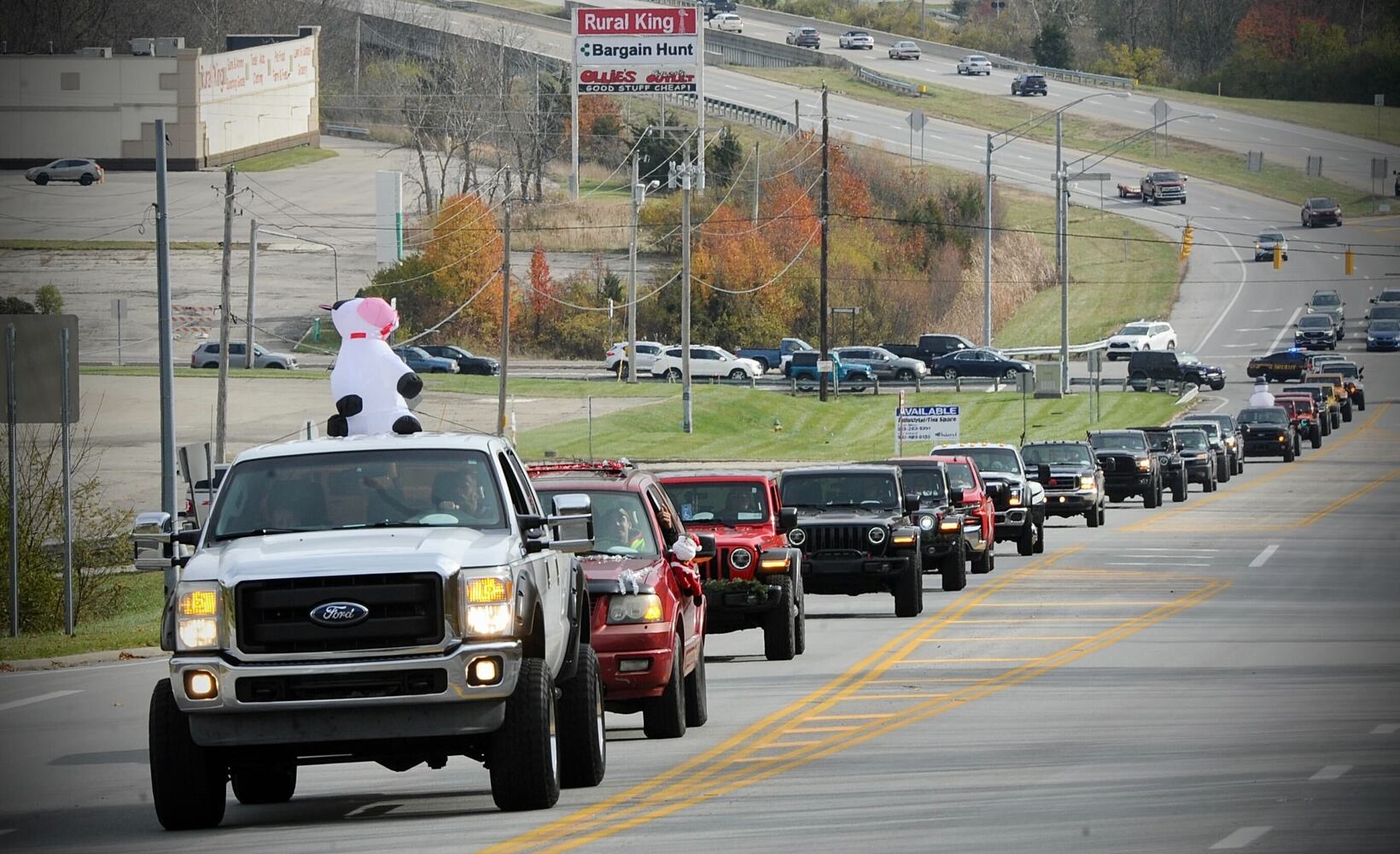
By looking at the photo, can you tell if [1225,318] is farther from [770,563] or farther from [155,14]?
[770,563]

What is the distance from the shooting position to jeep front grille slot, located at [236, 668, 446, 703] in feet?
36.5

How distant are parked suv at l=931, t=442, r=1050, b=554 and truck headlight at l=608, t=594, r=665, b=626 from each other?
2241 cm

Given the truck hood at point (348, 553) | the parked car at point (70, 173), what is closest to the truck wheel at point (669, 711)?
the truck hood at point (348, 553)

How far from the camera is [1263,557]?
1400 inches

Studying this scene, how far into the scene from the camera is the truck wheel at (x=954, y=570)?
97.5 feet

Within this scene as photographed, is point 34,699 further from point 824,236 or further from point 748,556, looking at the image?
point 824,236

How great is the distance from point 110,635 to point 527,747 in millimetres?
15309

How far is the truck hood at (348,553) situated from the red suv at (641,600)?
3.06 metres

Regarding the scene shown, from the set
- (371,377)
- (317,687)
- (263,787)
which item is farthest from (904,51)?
(317,687)

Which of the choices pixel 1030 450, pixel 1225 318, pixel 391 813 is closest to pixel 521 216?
pixel 1225 318

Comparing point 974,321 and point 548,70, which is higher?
point 548,70

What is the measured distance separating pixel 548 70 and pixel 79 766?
412 ft

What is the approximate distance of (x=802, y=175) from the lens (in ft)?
362

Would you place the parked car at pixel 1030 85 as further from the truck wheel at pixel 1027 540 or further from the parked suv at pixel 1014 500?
the truck wheel at pixel 1027 540
